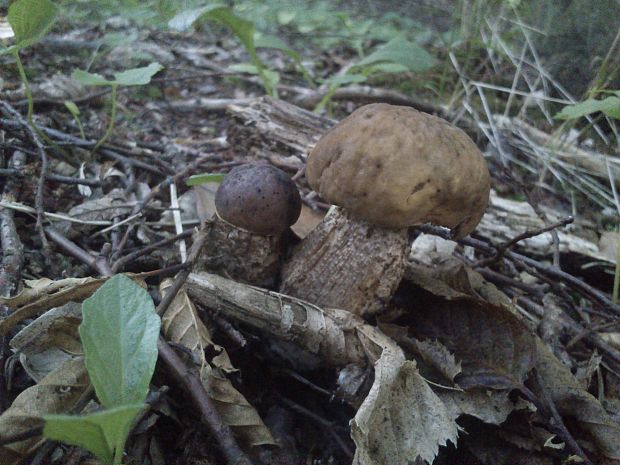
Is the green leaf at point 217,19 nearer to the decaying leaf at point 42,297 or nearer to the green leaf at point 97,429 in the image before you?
the decaying leaf at point 42,297

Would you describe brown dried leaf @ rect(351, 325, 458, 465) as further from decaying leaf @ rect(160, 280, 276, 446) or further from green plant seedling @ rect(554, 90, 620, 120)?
green plant seedling @ rect(554, 90, 620, 120)

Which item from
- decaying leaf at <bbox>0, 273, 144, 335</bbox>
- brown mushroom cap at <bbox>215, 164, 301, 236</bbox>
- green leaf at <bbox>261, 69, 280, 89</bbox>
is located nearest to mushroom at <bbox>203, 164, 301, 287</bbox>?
brown mushroom cap at <bbox>215, 164, 301, 236</bbox>

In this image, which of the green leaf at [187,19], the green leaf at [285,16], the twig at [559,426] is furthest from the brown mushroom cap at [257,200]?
the green leaf at [285,16]

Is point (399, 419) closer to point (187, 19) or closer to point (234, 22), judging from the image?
point (187, 19)

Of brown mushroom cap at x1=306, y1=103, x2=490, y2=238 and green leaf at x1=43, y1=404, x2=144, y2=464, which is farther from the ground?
brown mushroom cap at x1=306, y1=103, x2=490, y2=238

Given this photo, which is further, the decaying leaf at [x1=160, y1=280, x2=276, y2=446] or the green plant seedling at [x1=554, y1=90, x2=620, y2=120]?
the green plant seedling at [x1=554, y1=90, x2=620, y2=120]

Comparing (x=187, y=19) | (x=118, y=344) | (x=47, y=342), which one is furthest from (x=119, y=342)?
(x=187, y=19)

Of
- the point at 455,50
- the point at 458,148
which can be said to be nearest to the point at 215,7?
the point at 458,148
